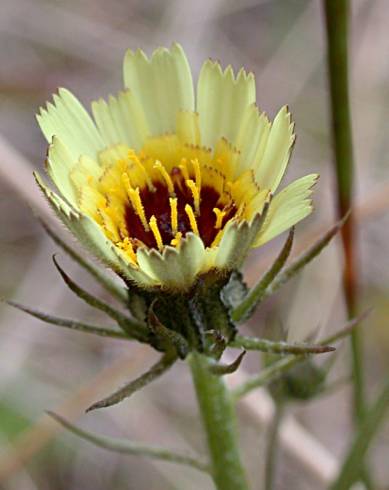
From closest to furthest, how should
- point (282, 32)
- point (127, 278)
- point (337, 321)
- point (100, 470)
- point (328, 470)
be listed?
point (127, 278) → point (328, 470) → point (100, 470) → point (337, 321) → point (282, 32)

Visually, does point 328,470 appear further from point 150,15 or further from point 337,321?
point 150,15

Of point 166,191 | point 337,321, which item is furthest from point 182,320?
point 337,321

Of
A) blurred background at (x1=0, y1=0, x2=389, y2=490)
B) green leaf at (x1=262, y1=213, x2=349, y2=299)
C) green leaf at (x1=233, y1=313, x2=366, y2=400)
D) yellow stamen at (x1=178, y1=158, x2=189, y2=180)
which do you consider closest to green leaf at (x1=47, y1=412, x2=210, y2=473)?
green leaf at (x1=233, y1=313, x2=366, y2=400)

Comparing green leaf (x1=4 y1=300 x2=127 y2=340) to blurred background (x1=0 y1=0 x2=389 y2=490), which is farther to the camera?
blurred background (x1=0 y1=0 x2=389 y2=490)

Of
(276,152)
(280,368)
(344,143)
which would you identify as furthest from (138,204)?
(344,143)

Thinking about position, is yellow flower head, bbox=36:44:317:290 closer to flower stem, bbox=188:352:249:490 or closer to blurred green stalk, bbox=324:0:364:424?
flower stem, bbox=188:352:249:490

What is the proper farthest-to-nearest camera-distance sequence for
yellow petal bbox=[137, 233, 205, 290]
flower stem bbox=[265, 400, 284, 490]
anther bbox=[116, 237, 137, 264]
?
1. flower stem bbox=[265, 400, 284, 490]
2. anther bbox=[116, 237, 137, 264]
3. yellow petal bbox=[137, 233, 205, 290]
